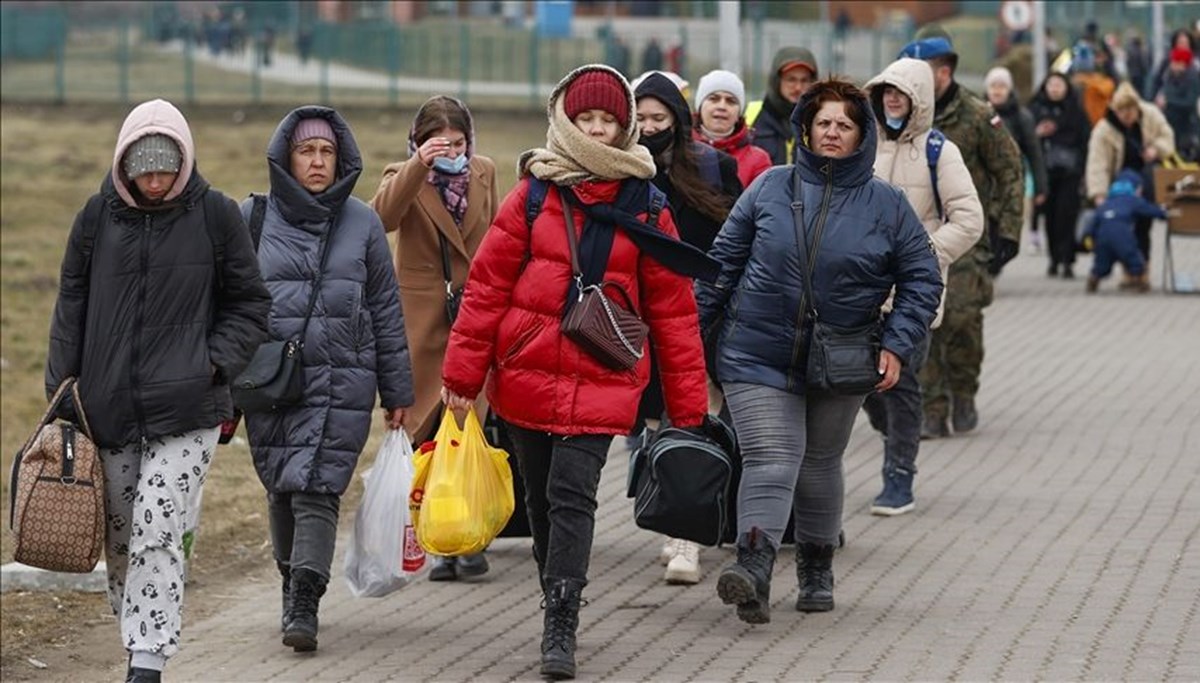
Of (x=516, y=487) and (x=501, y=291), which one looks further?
(x=516, y=487)

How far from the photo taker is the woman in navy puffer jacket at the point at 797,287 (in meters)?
8.38

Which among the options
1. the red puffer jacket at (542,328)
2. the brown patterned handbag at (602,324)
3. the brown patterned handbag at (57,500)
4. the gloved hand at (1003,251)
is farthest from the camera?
the gloved hand at (1003,251)

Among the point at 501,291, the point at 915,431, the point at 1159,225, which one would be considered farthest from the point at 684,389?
the point at 1159,225

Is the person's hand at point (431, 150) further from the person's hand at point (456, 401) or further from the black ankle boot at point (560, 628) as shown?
the black ankle boot at point (560, 628)

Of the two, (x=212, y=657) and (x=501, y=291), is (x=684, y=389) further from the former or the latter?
(x=212, y=657)

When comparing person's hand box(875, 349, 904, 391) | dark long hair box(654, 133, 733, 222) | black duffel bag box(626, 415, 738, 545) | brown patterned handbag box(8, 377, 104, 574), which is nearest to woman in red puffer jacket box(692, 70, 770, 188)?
dark long hair box(654, 133, 733, 222)

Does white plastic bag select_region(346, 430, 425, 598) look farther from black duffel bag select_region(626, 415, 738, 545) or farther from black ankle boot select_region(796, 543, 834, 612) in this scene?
black ankle boot select_region(796, 543, 834, 612)

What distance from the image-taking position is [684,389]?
26.2ft

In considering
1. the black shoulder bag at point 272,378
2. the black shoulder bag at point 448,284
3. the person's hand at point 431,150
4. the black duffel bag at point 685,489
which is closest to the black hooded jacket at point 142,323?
the black shoulder bag at point 272,378

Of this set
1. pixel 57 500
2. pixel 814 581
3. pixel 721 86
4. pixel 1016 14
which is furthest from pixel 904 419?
pixel 1016 14

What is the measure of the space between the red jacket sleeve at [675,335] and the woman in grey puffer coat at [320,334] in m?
0.92

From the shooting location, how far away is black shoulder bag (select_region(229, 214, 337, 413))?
8.22 meters

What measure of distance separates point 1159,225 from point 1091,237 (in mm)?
6136

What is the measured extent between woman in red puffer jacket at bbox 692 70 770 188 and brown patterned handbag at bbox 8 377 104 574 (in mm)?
3377
